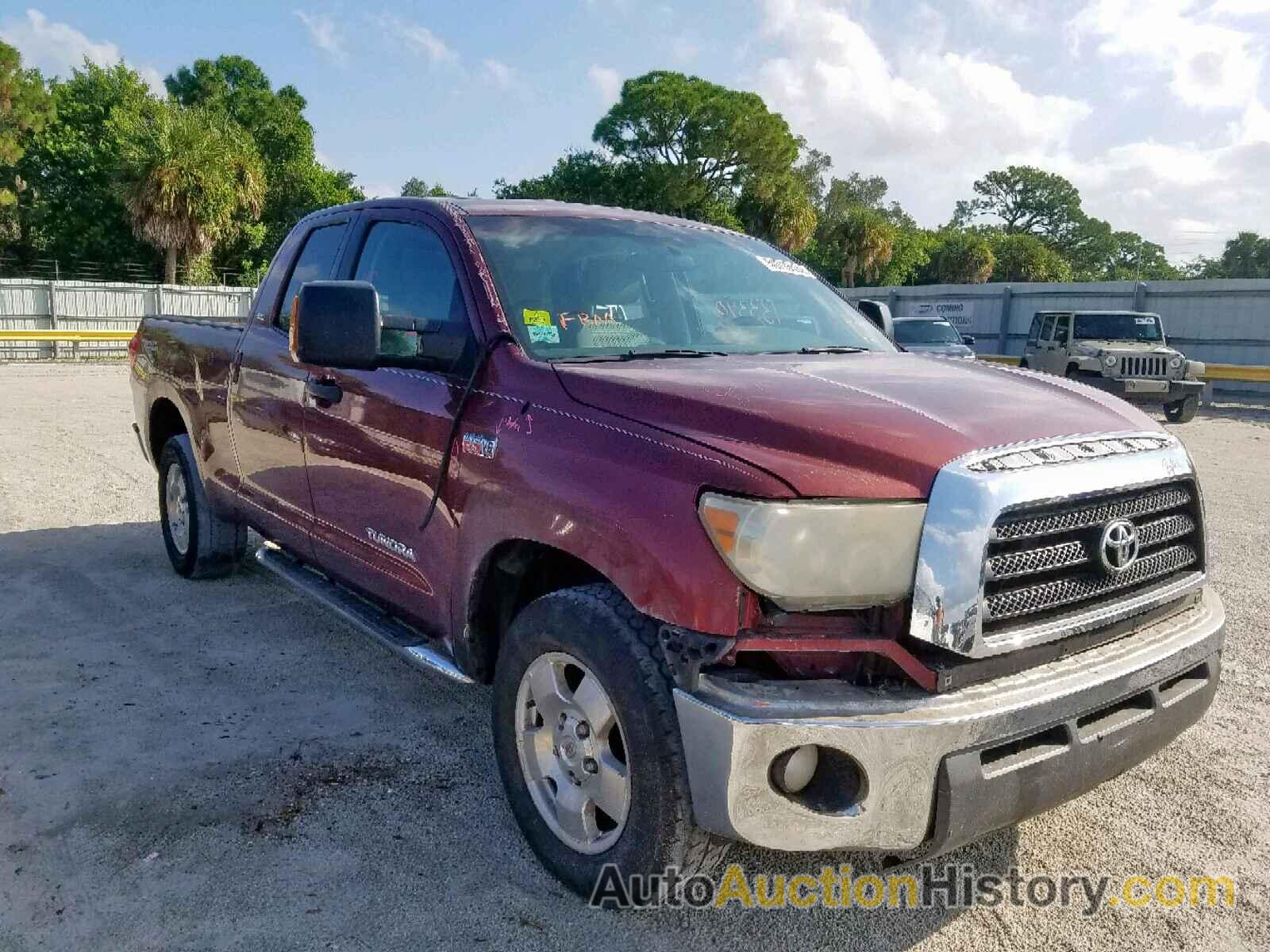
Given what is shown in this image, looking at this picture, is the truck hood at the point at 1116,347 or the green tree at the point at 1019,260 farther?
the green tree at the point at 1019,260

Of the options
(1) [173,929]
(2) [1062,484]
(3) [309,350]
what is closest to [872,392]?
(2) [1062,484]

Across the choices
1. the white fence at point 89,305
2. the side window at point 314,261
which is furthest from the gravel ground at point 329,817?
the white fence at point 89,305

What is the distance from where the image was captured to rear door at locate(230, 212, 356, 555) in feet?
13.5

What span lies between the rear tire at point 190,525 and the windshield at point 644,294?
2.56m

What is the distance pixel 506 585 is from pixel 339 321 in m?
0.93

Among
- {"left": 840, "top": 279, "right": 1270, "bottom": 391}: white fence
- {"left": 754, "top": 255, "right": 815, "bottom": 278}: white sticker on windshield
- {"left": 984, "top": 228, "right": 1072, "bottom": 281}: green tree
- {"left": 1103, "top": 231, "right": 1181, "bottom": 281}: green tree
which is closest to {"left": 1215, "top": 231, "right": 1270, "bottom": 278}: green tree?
{"left": 1103, "top": 231, "right": 1181, "bottom": 281}: green tree

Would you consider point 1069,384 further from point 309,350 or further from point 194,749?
point 194,749

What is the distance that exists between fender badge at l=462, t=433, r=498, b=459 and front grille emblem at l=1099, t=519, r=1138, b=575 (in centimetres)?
161

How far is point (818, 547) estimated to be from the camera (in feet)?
7.33

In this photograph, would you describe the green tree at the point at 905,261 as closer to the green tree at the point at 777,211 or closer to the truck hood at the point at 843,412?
the green tree at the point at 777,211

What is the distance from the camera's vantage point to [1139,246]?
297 ft

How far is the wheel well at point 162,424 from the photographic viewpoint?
5.71m

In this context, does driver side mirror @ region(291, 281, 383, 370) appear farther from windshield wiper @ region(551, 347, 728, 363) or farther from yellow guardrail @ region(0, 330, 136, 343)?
yellow guardrail @ region(0, 330, 136, 343)

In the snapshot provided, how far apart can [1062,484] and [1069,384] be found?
101 centimetres
